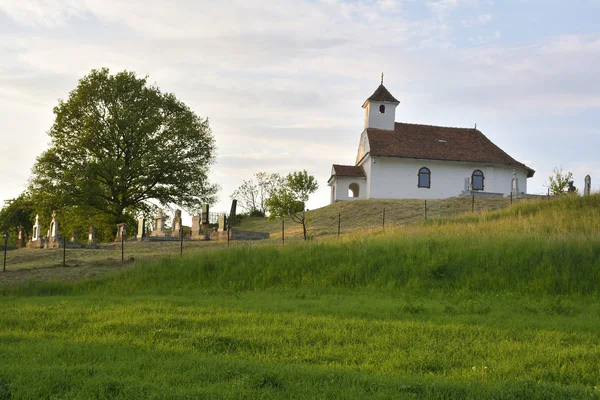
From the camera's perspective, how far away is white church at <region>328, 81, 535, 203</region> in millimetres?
45688

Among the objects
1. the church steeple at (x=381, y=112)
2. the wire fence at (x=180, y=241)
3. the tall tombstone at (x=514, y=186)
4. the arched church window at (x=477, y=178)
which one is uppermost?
the church steeple at (x=381, y=112)

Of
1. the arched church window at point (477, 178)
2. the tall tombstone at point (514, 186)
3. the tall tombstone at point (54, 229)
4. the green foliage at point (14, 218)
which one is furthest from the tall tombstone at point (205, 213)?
the green foliage at point (14, 218)

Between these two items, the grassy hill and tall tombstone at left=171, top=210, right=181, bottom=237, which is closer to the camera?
the grassy hill

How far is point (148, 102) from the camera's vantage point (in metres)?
40.7

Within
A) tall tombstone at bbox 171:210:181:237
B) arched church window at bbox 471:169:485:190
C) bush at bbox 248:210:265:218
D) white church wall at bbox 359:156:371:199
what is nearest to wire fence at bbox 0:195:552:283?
tall tombstone at bbox 171:210:181:237

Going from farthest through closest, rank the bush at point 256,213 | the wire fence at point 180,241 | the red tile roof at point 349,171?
the bush at point 256,213 < the red tile roof at point 349,171 < the wire fence at point 180,241

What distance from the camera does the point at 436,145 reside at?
47.7 meters

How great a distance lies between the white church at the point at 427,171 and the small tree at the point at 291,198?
1188cm

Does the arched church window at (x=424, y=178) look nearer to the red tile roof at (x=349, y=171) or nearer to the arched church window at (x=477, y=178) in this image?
the arched church window at (x=477, y=178)

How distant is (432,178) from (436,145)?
317cm

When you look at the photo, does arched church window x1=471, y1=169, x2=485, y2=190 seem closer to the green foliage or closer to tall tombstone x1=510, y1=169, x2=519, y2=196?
tall tombstone x1=510, y1=169, x2=519, y2=196

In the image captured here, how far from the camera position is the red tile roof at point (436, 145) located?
4603 centimetres

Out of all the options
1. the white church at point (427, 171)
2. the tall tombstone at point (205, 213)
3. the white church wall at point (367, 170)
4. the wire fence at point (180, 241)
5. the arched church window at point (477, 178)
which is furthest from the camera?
the arched church window at point (477, 178)

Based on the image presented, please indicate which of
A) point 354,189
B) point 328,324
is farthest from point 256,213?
point 328,324
